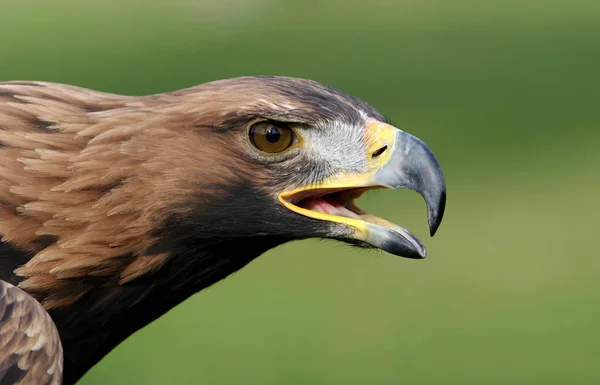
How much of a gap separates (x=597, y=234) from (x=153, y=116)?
6.98 meters

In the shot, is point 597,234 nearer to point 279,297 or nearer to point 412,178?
point 279,297

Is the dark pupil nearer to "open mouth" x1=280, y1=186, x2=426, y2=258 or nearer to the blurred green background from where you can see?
"open mouth" x1=280, y1=186, x2=426, y2=258


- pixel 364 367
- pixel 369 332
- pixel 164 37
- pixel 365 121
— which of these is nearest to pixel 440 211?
pixel 365 121

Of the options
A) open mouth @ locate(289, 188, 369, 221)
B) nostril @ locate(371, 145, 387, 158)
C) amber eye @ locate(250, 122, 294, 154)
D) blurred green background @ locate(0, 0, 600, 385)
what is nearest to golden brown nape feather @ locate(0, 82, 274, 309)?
amber eye @ locate(250, 122, 294, 154)

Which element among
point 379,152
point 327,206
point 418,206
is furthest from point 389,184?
point 418,206

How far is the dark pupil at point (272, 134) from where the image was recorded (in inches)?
127

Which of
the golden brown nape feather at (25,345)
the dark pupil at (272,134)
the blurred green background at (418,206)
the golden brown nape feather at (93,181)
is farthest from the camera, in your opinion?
the blurred green background at (418,206)

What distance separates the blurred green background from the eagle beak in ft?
10.3

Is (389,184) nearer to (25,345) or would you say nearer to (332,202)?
(332,202)

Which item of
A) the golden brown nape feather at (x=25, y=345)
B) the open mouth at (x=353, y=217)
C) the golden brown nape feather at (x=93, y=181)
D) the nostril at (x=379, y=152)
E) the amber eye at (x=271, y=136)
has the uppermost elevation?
the nostril at (x=379, y=152)

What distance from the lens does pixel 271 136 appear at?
3.23 m

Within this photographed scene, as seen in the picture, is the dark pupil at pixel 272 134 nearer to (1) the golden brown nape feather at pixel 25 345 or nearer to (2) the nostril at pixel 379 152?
(2) the nostril at pixel 379 152

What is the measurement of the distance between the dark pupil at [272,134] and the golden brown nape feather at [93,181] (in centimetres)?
10

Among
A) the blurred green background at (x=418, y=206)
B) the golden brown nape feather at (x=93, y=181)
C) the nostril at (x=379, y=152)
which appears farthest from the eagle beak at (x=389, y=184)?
the blurred green background at (x=418, y=206)
